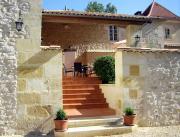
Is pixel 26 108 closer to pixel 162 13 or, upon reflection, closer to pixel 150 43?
pixel 150 43

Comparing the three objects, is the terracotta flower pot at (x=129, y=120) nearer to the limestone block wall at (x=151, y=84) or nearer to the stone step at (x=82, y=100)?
the limestone block wall at (x=151, y=84)

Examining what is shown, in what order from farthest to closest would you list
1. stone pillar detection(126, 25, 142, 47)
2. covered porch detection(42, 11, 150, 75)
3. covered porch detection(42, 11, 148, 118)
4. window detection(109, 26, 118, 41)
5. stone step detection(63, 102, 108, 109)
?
1. window detection(109, 26, 118, 41)
2. covered porch detection(42, 11, 150, 75)
3. stone pillar detection(126, 25, 142, 47)
4. covered porch detection(42, 11, 148, 118)
5. stone step detection(63, 102, 108, 109)

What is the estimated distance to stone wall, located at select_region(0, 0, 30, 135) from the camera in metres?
8.96

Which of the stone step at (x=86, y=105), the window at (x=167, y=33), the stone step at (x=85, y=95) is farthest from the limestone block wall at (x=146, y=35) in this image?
the window at (x=167, y=33)

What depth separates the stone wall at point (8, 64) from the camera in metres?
8.96

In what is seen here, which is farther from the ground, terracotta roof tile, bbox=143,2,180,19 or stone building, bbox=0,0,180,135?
terracotta roof tile, bbox=143,2,180,19

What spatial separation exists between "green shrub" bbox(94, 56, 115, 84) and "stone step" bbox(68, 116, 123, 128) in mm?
3194

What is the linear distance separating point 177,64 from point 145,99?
169 cm

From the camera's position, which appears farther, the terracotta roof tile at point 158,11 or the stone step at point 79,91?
the terracotta roof tile at point 158,11

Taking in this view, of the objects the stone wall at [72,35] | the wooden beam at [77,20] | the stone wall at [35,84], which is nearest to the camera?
the stone wall at [35,84]

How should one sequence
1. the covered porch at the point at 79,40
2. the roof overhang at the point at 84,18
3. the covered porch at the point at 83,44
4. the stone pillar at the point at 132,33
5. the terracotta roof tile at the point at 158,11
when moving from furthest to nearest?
the terracotta roof tile at the point at 158,11, the covered porch at the point at 79,40, the stone pillar at the point at 132,33, the roof overhang at the point at 84,18, the covered porch at the point at 83,44

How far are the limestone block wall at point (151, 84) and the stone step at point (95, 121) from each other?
63 centimetres

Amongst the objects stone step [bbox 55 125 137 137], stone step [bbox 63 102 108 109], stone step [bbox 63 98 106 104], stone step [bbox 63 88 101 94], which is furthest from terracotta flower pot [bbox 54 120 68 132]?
stone step [bbox 63 88 101 94]

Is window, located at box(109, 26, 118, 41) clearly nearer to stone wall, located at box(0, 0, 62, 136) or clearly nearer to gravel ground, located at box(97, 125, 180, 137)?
gravel ground, located at box(97, 125, 180, 137)
